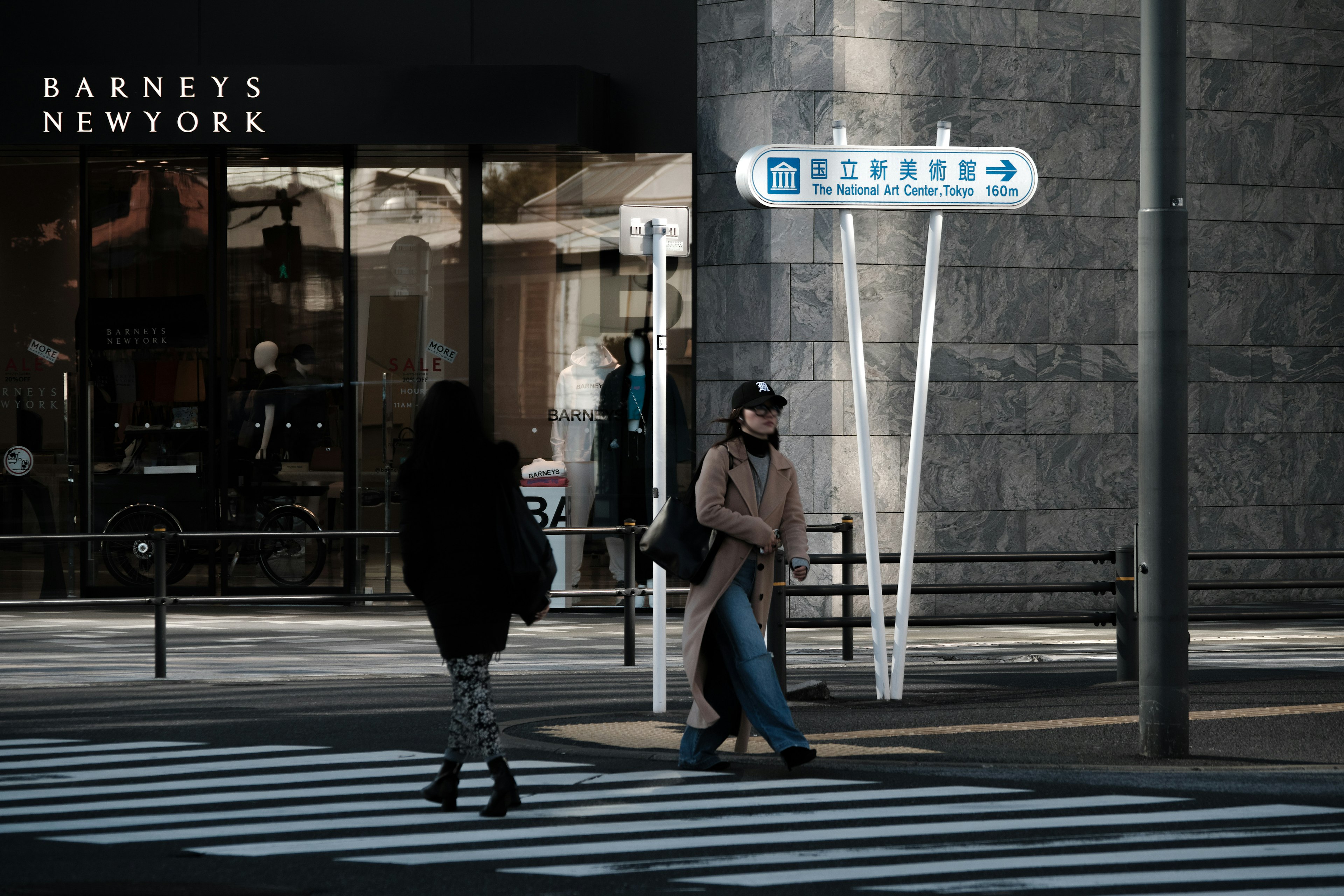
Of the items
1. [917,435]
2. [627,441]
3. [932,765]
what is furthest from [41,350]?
[932,765]

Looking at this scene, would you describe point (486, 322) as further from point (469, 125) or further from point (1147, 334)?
point (1147, 334)

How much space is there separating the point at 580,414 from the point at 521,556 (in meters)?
9.53

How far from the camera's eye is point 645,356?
17000mm

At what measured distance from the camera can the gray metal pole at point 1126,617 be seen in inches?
460

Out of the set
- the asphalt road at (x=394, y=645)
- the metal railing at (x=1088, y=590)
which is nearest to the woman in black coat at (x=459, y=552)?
the metal railing at (x=1088, y=590)

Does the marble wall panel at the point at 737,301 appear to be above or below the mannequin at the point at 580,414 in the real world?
above

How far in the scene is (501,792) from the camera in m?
7.31

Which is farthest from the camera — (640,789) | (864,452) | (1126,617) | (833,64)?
(833,64)

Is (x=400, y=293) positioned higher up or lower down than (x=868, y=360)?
higher up

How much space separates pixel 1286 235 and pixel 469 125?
7978 millimetres

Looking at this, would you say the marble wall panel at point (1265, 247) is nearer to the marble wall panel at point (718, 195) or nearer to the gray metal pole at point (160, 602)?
the marble wall panel at point (718, 195)

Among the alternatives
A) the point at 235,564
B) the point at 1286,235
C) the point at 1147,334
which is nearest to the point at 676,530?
the point at 1147,334

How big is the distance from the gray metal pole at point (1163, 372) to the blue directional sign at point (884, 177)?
1.94 m

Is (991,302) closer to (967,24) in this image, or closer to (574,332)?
(967,24)
